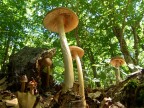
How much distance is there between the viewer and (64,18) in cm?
640

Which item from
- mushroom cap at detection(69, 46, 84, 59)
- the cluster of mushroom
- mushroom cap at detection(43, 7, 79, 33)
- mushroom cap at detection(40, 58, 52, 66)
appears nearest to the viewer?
the cluster of mushroom

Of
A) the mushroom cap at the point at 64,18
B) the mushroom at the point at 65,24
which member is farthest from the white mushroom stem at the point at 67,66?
the mushroom cap at the point at 64,18

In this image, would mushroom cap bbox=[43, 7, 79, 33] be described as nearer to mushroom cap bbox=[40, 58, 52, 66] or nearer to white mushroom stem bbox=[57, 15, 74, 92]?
white mushroom stem bbox=[57, 15, 74, 92]

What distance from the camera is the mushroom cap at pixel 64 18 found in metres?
5.76

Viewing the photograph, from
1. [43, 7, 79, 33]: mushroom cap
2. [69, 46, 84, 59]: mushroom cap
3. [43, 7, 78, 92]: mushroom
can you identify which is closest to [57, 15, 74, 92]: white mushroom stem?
[43, 7, 78, 92]: mushroom

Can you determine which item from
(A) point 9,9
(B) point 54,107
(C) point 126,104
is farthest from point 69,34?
(C) point 126,104

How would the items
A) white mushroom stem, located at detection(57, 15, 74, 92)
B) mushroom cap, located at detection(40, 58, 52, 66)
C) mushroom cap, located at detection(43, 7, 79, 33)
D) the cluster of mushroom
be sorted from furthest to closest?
mushroom cap, located at detection(40, 58, 52, 66)
mushroom cap, located at detection(43, 7, 79, 33)
the cluster of mushroom
white mushroom stem, located at detection(57, 15, 74, 92)

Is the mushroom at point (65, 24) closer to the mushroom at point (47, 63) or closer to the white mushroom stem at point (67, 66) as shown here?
the white mushroom stem at point (67, 66)

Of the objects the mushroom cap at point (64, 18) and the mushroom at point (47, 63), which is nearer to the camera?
the mushroom cap at point (64, 18)

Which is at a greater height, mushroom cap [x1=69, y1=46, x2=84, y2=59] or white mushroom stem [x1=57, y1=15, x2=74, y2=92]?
mushroom cap [x1=69, y1=46, x2=84, y2=59]

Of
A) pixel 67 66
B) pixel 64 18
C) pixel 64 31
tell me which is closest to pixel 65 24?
pixel 64 18

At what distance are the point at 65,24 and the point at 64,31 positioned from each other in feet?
1.97

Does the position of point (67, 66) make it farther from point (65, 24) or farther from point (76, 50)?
point (65, 24)

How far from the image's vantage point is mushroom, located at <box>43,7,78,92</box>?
5301 millimetres
